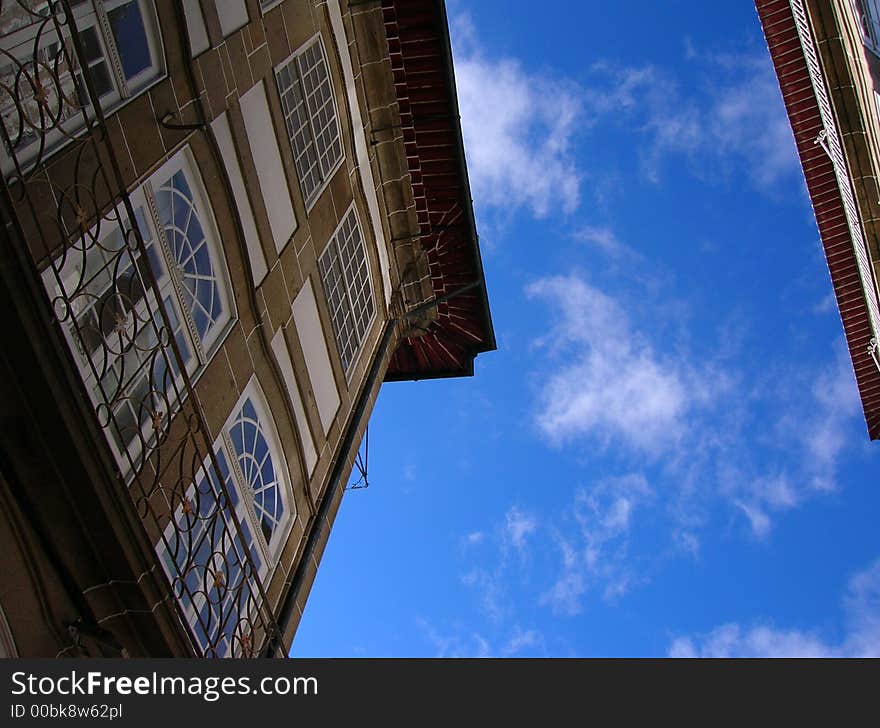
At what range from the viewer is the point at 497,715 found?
4.80 meters

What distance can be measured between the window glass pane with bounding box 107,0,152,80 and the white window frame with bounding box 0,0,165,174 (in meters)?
0.04

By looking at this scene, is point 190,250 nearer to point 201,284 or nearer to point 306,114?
point 201,284

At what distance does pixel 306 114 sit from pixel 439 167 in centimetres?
424

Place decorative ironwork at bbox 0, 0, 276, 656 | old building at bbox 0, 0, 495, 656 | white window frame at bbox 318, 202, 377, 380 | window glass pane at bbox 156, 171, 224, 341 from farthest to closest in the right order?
white window frame at bbox 318, 202, 377, 380 → window glass pane at bbox 156, 171, 224, 341 → decorative ironwork at bbox 0, 0, 276, 656 → old building at bbox 0, 0, 495, 656

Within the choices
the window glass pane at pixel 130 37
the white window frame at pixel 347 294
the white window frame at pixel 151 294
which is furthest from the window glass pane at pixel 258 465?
the window glass pane at pixel 130 37

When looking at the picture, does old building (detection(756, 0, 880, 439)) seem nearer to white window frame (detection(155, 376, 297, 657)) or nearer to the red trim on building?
the red trim on building

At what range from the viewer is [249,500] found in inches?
389

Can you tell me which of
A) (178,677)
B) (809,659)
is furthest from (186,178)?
(809,659)

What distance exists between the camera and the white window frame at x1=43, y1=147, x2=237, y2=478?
23.4 feet

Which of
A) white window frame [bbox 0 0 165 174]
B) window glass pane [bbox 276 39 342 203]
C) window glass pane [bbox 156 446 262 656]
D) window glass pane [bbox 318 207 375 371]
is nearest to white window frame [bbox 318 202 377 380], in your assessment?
window glass pane [bbox 318 207 375 371]

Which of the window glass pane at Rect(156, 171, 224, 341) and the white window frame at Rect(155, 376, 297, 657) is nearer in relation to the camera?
the white window frame at Rect(155, 376, 297, 657)

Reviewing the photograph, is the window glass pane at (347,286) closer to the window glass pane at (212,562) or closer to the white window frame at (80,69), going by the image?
the window glass pane at (212,562)

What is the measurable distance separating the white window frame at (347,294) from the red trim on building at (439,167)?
87.2 inches

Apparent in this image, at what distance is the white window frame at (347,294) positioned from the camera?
497 inches
